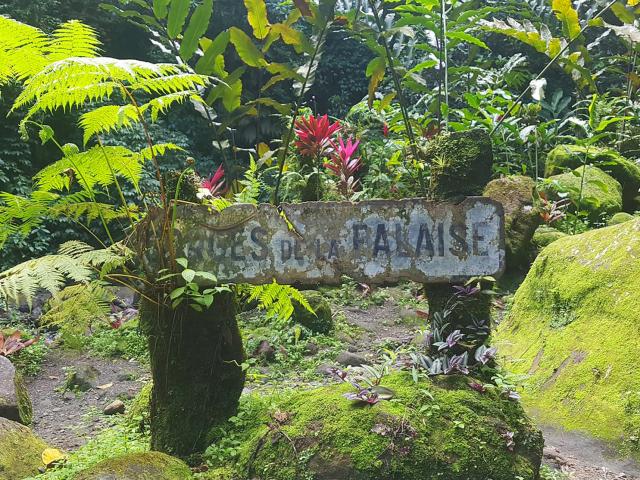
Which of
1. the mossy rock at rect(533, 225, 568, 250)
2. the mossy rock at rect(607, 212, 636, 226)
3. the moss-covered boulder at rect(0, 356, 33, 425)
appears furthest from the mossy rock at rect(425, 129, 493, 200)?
the mossy rock at rect(607, 212, 636, 226)

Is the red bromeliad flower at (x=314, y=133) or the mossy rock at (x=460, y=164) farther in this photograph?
the red bromeliad flower at (x=314, y=133)

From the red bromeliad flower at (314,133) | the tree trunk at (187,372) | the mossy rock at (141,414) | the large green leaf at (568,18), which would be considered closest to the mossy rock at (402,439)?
the tree trunk at (187,372)

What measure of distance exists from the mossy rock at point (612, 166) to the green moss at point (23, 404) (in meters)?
6.34

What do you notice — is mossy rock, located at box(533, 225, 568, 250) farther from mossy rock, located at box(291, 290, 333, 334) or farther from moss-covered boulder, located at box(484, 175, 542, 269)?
mossy rock, located at box(291, 290, 333, 334)

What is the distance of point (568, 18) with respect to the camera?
348 centimetres

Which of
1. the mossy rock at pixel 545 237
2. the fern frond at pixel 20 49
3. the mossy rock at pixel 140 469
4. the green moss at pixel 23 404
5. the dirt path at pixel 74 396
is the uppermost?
the fern frond at pixel 20 49

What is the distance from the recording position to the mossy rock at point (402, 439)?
6.77ft

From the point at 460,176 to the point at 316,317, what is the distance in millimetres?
2858

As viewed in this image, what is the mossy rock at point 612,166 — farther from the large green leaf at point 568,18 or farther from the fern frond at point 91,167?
the fern frond at point 91,167

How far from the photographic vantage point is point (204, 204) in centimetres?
242

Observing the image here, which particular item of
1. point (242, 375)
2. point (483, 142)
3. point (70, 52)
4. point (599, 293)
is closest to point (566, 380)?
point (599, 293)

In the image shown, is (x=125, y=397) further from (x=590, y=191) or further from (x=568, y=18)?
(x=590, y=191)

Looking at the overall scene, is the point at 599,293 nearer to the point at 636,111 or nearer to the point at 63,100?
the point at 63,100

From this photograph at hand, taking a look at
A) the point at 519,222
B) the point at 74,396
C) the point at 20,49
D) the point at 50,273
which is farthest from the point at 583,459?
the point at 74,396
